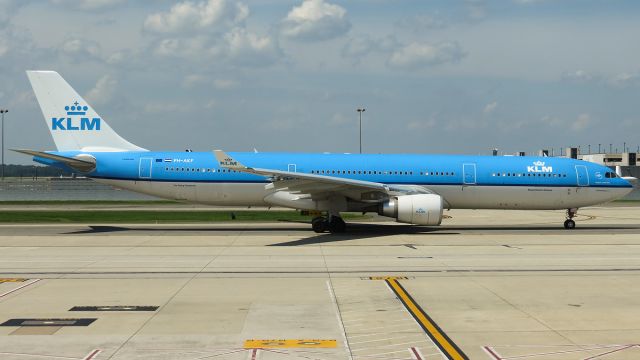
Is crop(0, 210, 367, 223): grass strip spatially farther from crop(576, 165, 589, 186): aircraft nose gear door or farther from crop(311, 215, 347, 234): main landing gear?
crop(576, 165, 589, 186): aircraft nose gear door

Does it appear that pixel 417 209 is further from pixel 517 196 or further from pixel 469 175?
pixel 517 196

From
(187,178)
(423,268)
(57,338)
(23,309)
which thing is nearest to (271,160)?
(187,178)

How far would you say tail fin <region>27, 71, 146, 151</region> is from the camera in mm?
32000

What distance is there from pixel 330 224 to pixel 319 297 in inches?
587

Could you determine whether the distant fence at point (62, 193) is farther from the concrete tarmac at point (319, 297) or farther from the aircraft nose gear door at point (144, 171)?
the concrete tarmac at point (319, 297)

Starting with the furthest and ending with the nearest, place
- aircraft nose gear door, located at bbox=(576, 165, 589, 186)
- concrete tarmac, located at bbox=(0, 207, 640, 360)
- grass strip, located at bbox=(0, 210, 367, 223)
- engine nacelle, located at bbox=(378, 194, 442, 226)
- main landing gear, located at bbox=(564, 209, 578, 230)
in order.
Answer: grass strip, located at bbox=(0, 210, 367, 223) → main landing gear, located at bbox=(564, 209, 578, 230) → aircraft nose gear door, located at bbox=(576, 165, 589, 186) → engine nacelle, located at bbox=(378, 194, 442, 226) → concrete tarmac, located at bbox=(0, 207, 640, 360)

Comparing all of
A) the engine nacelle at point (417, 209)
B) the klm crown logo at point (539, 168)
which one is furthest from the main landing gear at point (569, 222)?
the engine nacelle at point (417, 209)

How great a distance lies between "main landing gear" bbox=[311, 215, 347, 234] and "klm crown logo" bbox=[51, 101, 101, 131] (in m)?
12.0

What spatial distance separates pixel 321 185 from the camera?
1093 inches

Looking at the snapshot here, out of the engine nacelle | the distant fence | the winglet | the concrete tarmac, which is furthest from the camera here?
the distant fence

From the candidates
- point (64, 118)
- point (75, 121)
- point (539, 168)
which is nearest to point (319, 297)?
point (539, 168)

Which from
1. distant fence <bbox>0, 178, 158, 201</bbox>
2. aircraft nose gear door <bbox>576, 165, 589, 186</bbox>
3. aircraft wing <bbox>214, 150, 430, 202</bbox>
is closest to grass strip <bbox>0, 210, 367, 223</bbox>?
aircraft wing <bbox>214, 150, 430, 202</bbox>

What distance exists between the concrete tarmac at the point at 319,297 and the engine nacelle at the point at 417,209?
105cm

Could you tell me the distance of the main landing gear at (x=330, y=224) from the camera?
2925 cm
